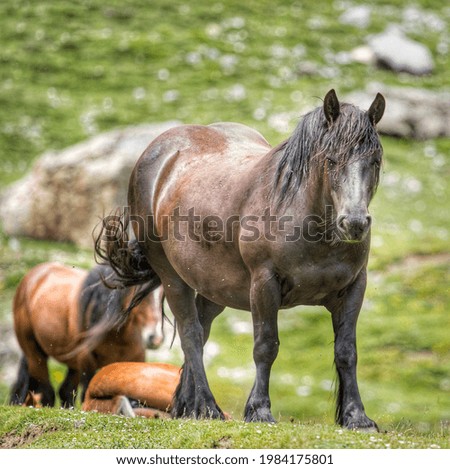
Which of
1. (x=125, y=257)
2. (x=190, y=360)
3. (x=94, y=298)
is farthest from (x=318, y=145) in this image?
(x=94, y=298)

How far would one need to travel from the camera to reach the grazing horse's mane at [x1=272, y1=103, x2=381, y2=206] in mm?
7672

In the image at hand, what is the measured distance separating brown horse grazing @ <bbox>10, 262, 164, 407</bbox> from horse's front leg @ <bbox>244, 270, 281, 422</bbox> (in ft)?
12.6

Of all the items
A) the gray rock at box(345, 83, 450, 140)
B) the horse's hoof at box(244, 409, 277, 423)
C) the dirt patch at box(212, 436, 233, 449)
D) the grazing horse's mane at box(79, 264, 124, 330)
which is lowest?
the dirt patch at box(212, 436, 233, 449)

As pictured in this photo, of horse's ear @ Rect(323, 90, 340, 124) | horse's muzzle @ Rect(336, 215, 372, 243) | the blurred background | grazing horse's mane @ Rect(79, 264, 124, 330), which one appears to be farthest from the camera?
the blurred background

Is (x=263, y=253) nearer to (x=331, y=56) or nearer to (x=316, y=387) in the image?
(x=316, y=387)

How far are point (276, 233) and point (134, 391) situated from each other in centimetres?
326

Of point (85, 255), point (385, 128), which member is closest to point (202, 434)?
point (85, 255)

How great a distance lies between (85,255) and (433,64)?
1643cm

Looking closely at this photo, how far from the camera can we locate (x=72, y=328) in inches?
522

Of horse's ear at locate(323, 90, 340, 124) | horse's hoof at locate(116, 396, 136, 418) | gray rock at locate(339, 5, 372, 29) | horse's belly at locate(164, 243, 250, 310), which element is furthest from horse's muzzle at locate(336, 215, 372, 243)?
gray rock at locate(339, 5, 372, 29)

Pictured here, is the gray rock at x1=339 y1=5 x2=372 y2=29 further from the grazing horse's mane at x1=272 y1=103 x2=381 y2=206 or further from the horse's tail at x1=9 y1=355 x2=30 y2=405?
the grazing horse's mane at x1=272 y1=103 x2=381 y2=206

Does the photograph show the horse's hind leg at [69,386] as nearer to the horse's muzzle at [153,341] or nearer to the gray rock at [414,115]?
the horse's muzzle at [153,341]

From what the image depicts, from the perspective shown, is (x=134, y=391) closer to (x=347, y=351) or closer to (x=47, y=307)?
(x=347, y=351)

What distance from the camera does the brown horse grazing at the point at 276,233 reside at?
7.74m
